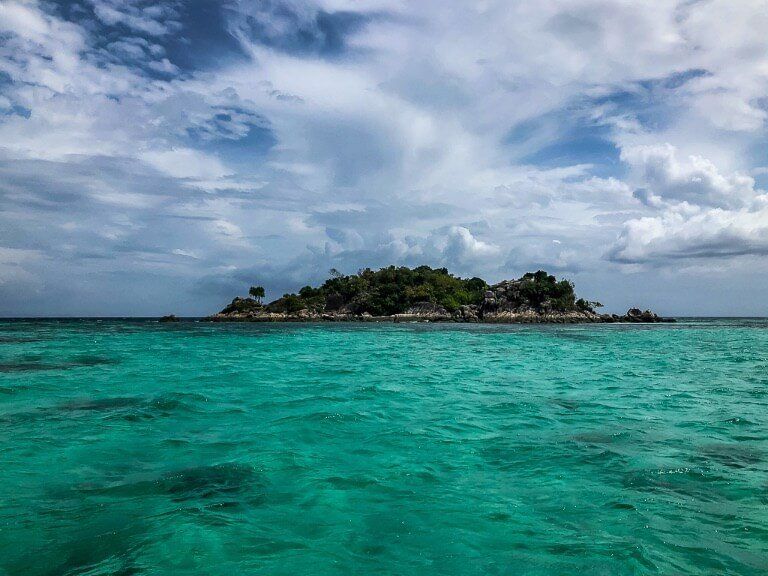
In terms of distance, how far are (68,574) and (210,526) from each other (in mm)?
1467

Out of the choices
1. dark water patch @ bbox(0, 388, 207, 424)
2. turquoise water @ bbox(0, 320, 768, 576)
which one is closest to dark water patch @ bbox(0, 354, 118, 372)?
turquoise water @ bbox(0, 320, 768, 576)

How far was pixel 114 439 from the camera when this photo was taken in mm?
9688

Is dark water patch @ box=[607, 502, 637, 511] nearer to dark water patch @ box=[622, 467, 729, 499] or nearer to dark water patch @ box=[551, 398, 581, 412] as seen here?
dark water patch @ box=[622, 467, 729, 499]

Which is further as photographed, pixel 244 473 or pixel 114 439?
pixel 114 439

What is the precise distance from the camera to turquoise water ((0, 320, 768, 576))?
5.16 metres

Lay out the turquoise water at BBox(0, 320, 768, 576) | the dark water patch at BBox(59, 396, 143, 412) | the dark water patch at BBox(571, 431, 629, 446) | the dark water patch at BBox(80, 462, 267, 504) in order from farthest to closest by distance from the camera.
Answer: the dark water patch at BBox(59, 396, 143, 412), the dark water patch at BBox(571, 431, 629, 446), the dark water patch at BBox(80, 462, 267, 504), the turquoise water at BBox(0, 320, 768, 576)

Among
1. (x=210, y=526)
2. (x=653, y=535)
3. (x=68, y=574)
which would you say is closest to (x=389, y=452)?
(x=210, y=526)

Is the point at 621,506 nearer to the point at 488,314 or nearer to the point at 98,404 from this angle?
the point at 98,404

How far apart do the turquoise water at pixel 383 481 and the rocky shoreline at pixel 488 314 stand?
103m

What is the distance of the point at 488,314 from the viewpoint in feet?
402

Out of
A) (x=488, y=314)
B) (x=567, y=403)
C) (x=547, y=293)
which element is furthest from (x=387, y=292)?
(x=567, y=403)

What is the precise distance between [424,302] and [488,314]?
745 inches

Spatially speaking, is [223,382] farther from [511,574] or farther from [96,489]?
[511,574]

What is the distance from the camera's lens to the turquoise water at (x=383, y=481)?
5156mm
